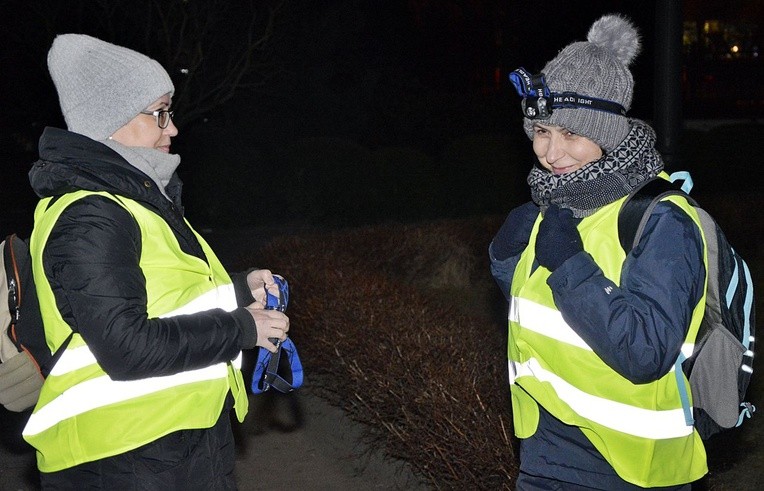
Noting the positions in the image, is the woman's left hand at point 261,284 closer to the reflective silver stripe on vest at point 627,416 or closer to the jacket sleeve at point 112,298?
the jacket sleeve at point 112,298

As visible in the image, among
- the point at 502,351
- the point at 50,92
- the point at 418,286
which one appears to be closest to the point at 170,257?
the point at 502,351

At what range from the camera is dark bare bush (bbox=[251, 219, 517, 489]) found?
429 centimetres

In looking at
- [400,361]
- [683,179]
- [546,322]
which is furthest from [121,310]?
[400,361]

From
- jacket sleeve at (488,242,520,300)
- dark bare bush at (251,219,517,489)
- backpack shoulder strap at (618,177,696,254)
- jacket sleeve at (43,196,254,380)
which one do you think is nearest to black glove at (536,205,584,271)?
backpack shoulder strap at (618,177,696,254)

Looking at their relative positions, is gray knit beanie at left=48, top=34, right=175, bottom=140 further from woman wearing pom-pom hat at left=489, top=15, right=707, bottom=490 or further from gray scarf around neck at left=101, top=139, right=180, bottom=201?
woman wearing pom-pom hat at left=489, top=15, right=707, bottom=490

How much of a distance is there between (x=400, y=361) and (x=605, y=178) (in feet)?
9.68

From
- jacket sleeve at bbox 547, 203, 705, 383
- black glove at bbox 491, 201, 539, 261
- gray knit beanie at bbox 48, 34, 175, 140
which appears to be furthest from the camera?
black glove at bbox 491, 201, 539, 261

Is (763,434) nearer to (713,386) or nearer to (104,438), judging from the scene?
(713,386)

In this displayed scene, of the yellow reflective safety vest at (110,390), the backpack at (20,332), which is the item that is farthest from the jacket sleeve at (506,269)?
the backpack at (20,332)

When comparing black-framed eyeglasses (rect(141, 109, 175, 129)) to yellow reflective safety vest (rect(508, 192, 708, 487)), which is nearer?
yellow reflective safety vest (rect(508, 192, 708, 487))

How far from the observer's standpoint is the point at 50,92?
15.3 meters

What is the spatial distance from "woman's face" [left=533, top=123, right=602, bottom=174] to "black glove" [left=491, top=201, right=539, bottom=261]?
217 millimetres

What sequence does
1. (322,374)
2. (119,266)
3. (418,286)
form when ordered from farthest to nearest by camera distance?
1. (418,286)
2. (322,374)
3. (119,266)

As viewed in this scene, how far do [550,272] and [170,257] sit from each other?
3.28 ft
